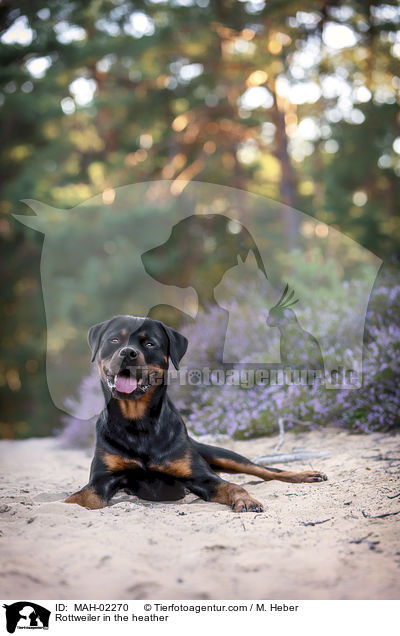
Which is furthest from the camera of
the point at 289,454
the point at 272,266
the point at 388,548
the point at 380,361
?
the point at 272,266

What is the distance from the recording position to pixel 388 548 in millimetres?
2242

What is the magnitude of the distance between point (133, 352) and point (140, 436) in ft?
1.63

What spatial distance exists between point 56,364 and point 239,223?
5796 millimetres

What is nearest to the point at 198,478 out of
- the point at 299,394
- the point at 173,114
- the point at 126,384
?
the point at 126,384

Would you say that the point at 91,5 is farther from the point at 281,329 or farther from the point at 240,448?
the point at 240,448

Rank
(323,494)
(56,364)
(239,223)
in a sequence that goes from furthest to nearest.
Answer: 1. (239,223)
2. (56,364)
3. (323,494)

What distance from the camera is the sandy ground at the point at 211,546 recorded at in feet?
6.40

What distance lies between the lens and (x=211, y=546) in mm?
2281

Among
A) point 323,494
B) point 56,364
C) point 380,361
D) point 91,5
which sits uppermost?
point 91,5

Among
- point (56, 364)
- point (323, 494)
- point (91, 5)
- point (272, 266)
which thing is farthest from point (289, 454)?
point (91, 5)

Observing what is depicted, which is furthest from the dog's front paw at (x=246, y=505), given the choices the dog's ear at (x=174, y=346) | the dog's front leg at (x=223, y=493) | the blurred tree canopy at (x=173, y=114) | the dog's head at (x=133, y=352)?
the blurred tree canopy at (x=173, y=114)
